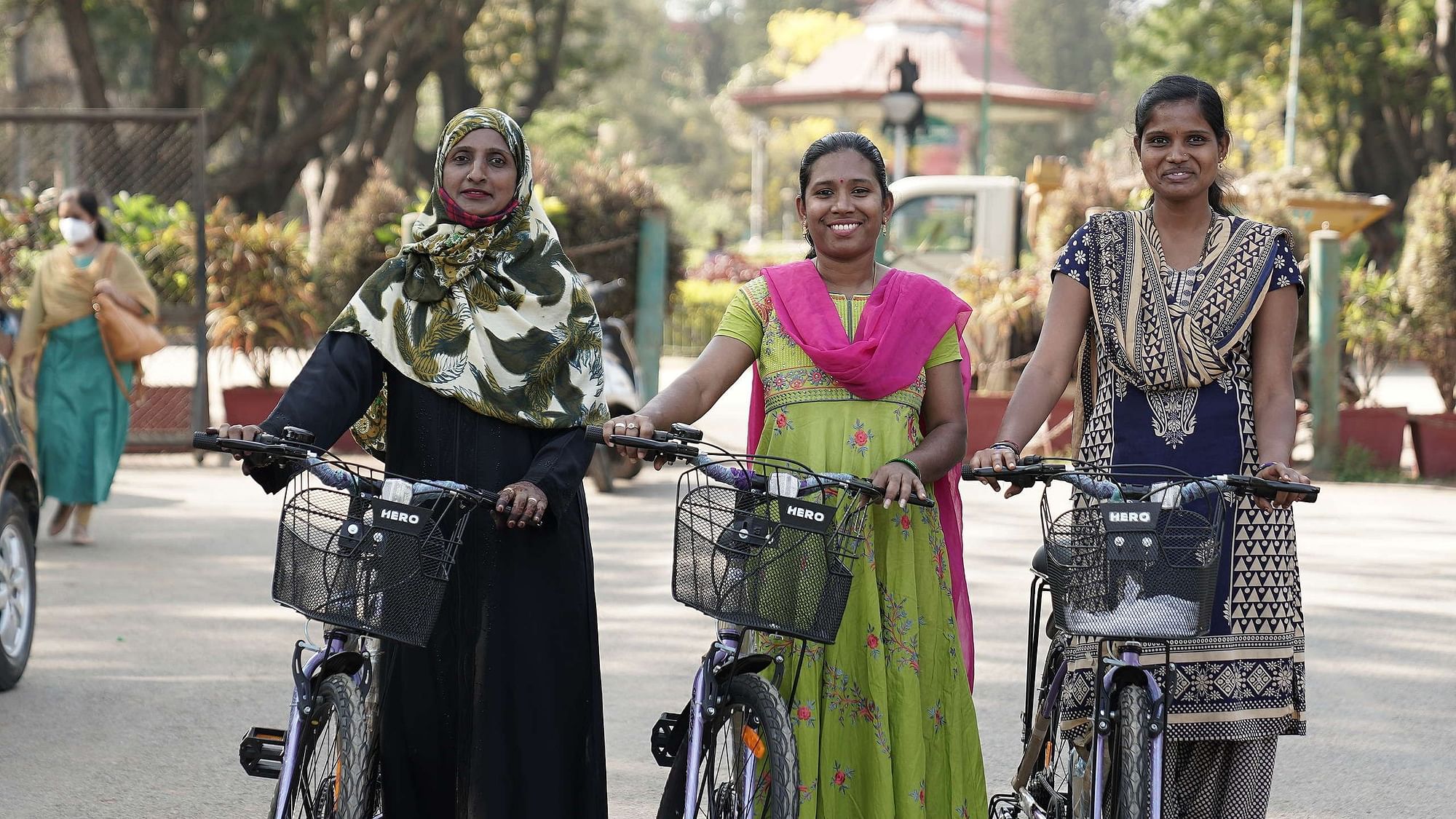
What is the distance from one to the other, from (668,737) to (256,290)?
34.8 ft

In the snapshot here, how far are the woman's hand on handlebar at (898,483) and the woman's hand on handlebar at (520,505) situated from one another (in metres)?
0.71

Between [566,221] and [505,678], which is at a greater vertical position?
[566,221]

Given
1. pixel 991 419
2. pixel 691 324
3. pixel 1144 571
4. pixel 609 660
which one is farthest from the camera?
pixel 691 324

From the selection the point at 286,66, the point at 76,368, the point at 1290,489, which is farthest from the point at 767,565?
the point at 286,66

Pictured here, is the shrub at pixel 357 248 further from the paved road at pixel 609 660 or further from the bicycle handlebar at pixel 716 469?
the bicycle handlebar at pixel 716 469

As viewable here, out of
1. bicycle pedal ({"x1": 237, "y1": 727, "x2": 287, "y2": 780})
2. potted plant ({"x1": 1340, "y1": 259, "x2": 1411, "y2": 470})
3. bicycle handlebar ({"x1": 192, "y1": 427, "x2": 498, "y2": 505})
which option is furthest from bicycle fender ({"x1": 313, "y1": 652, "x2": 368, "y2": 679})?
potted plant ({"x1": 1340, "y1": 259, "x2": 1411, "y2": 470})

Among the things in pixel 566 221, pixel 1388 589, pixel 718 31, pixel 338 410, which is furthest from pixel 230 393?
pixel 718 31

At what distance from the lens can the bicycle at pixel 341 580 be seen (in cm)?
331

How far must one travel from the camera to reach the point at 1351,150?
102ft

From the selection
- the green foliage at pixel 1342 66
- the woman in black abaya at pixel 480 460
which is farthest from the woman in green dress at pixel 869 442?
the green foliage at pixel 1342 66

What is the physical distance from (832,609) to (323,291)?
1134 centimetres

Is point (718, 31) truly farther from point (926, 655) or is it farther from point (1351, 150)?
point (926, 655)

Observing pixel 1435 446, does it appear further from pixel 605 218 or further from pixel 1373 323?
pixel 605 218

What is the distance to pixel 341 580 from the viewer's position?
130 inches
